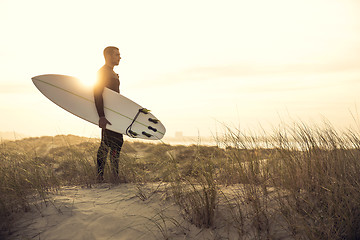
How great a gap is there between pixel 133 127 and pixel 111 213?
253cm

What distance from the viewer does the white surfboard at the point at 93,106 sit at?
4887 millimetres

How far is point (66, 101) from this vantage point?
16.9ft

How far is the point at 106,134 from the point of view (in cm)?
412

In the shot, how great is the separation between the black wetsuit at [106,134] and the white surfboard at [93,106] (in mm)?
506

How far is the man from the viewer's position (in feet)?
12.8

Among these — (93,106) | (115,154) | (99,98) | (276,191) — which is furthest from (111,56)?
(276,191)

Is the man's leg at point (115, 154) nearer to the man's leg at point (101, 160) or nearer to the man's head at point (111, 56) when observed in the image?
the man's leg at point (101, 160)

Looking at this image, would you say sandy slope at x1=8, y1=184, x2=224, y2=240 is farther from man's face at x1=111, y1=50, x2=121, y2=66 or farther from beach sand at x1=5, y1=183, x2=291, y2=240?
man's face at x1=111, y1=50, x2=121, y2=66

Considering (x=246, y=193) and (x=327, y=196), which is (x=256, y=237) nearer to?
(x=246, y=193)

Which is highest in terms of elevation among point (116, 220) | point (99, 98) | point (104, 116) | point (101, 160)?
point (99, 98)

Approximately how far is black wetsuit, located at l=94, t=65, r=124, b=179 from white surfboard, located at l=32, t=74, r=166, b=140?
0.51 m

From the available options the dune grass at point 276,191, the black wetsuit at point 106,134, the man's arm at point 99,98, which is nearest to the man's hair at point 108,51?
the black wetsuit at point 106,134

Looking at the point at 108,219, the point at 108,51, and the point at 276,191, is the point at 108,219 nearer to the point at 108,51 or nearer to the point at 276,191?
Answer: the point at 276,191

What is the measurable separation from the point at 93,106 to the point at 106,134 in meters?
1.08
